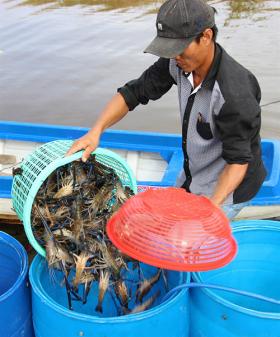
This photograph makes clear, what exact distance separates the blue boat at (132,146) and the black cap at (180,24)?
1969mm

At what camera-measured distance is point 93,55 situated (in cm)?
1148

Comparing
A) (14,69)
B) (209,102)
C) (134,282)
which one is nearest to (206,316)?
(134,282)

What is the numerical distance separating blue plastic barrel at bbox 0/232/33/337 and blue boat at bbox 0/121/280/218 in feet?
5.82

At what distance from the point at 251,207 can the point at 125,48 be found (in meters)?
8.91

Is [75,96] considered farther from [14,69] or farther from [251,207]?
[251,207]

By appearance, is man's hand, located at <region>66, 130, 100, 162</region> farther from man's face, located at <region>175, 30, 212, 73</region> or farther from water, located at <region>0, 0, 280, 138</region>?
water, located at <region>0, 0, 280, 138</region>

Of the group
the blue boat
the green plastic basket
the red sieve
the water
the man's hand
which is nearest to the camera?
the red sieve

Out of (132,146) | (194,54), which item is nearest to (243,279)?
(194,54)

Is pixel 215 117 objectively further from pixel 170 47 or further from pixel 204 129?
pixel 170 47

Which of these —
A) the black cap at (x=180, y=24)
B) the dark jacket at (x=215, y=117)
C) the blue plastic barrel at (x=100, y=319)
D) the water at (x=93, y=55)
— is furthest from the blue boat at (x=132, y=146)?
the water at (x=93, y=55)

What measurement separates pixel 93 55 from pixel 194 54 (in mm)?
9684

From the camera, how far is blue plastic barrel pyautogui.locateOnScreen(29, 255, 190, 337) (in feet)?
6.50

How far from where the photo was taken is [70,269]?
227 cm

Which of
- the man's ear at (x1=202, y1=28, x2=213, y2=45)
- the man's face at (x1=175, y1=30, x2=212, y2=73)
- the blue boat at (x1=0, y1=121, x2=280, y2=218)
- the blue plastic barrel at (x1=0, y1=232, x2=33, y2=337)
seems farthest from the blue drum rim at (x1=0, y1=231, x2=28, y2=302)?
the blue boat at (x1=0, y1=121, x2=280, y2=218)
